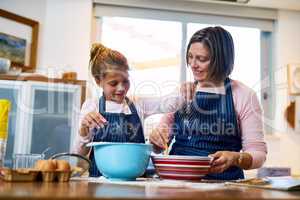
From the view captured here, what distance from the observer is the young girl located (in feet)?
4.36

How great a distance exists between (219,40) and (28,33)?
1122 mm

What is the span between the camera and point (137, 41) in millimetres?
2131

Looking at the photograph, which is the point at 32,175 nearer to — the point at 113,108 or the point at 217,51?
the point at 113,108

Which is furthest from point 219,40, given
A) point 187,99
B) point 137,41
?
point 137,41

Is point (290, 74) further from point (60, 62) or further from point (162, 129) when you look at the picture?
point (60, 62)

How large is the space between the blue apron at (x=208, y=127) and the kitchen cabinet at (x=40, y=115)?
732 mm

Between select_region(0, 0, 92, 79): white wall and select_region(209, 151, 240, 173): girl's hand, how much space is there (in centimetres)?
111

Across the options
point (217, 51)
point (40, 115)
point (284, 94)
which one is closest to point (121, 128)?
point (217, 51)

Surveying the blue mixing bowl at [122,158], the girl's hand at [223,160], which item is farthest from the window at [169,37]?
the blue mixing bowl at [122,158]

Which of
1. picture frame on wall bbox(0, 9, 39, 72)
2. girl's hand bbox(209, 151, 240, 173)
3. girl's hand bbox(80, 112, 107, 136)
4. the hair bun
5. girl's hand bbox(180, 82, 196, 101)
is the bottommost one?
girl's hand bbox(209, 151, 240, 173)

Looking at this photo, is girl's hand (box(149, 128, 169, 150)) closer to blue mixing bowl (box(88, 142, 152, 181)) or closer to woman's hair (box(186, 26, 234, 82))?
woman's hair (box(186, 26, 234, 82))

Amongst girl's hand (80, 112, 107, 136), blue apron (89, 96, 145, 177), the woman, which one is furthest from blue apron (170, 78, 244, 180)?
girl's hand (80, 112, 107, 136)

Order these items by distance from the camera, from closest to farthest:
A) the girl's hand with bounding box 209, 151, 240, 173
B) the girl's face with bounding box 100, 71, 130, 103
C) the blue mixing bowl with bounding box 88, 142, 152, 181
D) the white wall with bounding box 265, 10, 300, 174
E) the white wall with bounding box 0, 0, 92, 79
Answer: the blue mixing bowl with bounding box 88, 142, 152, 181, the girl's hand with bounding box 209, 151, 240, 173, the girl's face with bounding box 100, 71, 130, 103, the white wall with bounding box 0, 0, 92, 79, the white wall with bounding box 265, 10, 300, 174

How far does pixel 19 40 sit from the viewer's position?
78.3 inches
